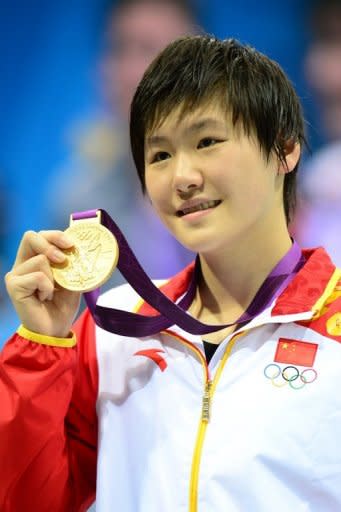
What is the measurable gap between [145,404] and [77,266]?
0.26m

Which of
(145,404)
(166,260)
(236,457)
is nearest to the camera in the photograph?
(236,457)

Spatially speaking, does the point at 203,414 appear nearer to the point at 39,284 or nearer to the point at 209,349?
the point at 209,349

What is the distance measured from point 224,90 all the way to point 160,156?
151mm

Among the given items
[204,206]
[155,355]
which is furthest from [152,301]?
[204,206]

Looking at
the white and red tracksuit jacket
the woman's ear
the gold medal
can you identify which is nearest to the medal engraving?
the gold medal

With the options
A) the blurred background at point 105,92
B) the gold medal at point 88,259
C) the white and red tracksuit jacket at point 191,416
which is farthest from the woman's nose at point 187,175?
the blurred background at point 105,92

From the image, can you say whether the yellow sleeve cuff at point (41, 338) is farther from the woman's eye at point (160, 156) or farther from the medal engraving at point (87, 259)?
the woman's eye at point (160, 156)

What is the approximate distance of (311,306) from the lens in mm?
1157

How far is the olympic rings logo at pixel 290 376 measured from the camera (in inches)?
43.7

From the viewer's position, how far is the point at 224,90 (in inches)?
46.1

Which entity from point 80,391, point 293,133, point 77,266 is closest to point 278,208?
point 293,133

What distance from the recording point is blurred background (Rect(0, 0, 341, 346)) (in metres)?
2.28

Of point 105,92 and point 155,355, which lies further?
point 105,92

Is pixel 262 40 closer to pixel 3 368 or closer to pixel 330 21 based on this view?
pixel 330 21
